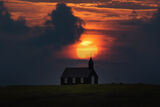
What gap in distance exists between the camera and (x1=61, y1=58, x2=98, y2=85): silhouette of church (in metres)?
105

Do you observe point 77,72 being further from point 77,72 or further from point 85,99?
point 85,99

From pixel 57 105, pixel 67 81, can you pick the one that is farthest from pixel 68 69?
pixel 57 105

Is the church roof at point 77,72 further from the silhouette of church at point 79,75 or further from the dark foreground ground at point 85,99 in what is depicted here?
the dark foreground ground at point 85,99

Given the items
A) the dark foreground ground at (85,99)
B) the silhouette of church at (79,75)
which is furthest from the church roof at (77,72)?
the dark foreground ground at (85,99)

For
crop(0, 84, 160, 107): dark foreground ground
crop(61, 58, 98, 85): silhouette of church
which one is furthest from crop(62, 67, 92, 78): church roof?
crop(0, 84, 160, 107): dark foreground ground

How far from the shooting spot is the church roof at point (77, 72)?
4166 inches

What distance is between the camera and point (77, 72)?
351 feet

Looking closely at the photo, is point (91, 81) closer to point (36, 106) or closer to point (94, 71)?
point (94, 71)

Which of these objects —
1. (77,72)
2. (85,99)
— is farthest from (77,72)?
(85,99)

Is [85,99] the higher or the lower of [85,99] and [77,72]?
the higher

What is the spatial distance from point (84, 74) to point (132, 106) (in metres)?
66.4

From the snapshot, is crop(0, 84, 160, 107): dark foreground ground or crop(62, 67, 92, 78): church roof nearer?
crop(0, 84, 160, 107): dark foreground ground

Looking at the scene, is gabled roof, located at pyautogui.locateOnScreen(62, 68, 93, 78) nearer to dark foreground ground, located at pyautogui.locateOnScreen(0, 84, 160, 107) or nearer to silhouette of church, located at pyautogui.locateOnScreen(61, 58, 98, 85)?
silhouette of church, located at pyautogui.locateOnScreen(61, 58, 98, 85)

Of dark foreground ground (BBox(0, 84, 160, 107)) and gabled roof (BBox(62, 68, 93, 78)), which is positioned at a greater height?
dark foreground ground (BBox(0, 84, 160, 107))
